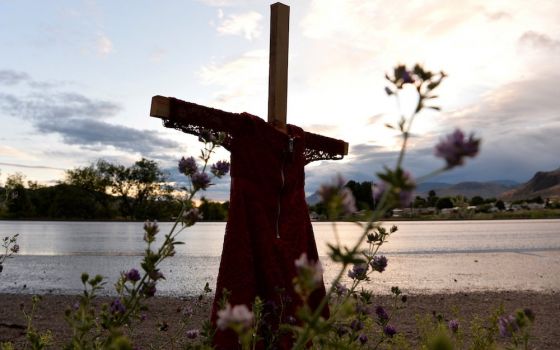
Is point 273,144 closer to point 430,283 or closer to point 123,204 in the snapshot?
point 430,283

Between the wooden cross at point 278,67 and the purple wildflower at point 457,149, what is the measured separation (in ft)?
9.86

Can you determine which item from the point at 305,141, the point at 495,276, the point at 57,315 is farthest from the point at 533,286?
the point at 57,315

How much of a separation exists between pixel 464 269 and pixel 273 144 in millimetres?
10130

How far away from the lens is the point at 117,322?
5.15 ft

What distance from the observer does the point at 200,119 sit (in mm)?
3385

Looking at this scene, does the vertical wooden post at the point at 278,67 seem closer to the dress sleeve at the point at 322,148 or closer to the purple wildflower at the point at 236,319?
the dress sleeve at the point at 322,148

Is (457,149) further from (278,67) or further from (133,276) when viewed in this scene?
(278,67)

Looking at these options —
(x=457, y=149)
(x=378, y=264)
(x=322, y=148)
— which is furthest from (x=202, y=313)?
(x=457, y=149)

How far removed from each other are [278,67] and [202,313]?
399cm

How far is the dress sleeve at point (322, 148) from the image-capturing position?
4.30 meters

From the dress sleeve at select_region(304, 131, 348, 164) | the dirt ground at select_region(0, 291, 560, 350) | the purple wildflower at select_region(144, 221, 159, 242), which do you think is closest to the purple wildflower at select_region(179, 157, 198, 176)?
the purple wildflower at select_region(144, 221, 159, 242)

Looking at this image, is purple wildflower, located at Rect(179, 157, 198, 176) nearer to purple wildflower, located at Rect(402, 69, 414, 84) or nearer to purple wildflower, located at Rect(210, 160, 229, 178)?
purple wildflower, located at Rect(210, 160, 229, 178)

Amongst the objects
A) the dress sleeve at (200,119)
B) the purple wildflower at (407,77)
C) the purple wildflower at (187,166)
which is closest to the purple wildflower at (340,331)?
the purple wildflower at (187,166)

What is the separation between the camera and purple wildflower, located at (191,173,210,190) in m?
1.76
